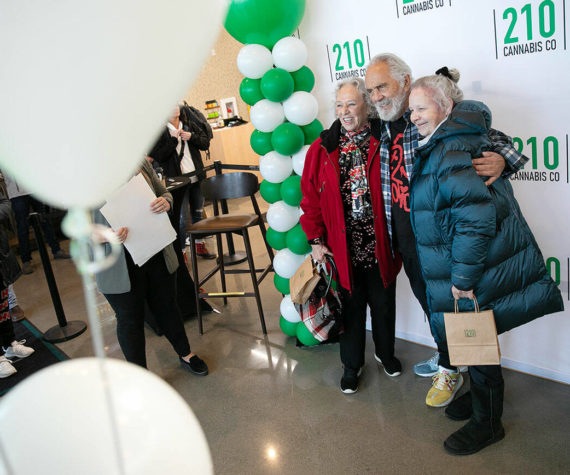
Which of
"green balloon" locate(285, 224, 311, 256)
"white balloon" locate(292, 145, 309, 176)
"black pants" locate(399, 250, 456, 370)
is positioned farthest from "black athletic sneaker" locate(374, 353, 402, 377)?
"white balloon" locate(292, 145, 309, 176)

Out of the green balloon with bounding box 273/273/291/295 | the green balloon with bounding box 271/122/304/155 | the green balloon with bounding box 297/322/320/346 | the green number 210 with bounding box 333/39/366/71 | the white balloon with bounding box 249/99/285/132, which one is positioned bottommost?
the green balloon with bounding box 297/322/320/346

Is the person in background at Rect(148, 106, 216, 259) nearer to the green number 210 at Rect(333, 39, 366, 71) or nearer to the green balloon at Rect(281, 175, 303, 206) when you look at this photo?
the green balloon at Rect(281, 175, 303, 206)

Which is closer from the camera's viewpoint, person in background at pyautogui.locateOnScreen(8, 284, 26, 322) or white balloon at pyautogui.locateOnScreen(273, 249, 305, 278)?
white balloon at pyautogui.locateOnScreen(273, 249, 305, 278)

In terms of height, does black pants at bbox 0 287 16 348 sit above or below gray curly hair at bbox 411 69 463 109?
below

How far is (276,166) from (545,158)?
126cm

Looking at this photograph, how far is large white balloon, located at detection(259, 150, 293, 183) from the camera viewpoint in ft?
7.66

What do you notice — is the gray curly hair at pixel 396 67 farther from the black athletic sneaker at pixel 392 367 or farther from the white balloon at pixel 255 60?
the black athletic sneaker at pixel 392 367

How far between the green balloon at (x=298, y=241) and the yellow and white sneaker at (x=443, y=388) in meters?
0.93

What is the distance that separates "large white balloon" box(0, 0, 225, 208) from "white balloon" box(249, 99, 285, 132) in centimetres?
188

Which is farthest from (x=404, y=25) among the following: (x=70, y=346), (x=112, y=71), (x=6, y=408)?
(x=70, y=346)

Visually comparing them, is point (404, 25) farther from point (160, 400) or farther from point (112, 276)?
point (160, 400)

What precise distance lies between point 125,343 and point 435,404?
60.3 inches

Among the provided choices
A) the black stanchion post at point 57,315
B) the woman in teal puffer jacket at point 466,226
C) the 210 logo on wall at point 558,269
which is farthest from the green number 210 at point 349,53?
the black stanchion post at point 57,315

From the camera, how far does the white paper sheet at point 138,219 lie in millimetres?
1858
